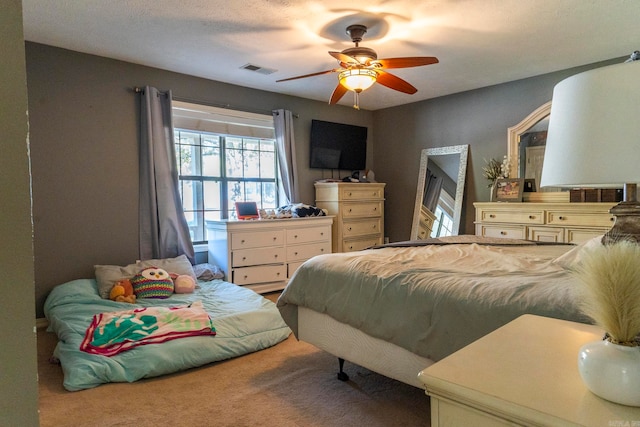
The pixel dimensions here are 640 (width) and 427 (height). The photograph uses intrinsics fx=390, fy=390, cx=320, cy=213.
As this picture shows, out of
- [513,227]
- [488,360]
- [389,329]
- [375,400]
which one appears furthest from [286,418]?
[513,227]

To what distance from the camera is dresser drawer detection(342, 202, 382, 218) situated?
524cm

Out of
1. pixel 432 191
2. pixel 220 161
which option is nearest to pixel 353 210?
pixel 432 191

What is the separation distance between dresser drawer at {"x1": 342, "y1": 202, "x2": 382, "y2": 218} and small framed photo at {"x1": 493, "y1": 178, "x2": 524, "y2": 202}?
161 centimetres

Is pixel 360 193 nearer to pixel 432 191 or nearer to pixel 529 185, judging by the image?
pixel 432 191

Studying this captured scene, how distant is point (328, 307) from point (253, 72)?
3.01 m

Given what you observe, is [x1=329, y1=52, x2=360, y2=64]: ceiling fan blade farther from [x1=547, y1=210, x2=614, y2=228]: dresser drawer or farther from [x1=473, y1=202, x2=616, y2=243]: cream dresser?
[x1=547, y1=210, x2=614, y2=228]: dresser drawer

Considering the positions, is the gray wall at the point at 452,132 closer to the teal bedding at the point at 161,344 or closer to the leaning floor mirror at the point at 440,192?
the leaning floor mirror at the point at 440,192

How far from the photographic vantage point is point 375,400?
2064mm

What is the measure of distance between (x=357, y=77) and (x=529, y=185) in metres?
2.67

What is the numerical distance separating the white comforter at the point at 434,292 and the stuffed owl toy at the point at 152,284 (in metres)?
1.51

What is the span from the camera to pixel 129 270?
143 inches

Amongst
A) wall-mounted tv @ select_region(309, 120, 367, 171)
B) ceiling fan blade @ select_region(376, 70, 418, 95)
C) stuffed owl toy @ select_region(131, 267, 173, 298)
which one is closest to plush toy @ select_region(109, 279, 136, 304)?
stuffed owl toy @ select_region(131, 267, 173, 298)

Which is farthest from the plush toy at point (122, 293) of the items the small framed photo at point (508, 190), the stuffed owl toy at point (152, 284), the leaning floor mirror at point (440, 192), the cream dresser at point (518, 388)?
the small framed photo at point (508, 190)

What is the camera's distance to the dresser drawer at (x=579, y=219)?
3633 mm
